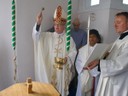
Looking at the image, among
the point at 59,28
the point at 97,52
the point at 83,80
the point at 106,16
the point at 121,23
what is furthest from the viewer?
the point at 106,16

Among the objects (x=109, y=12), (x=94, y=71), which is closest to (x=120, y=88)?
(x=94, y=71)

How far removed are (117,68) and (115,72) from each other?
0.04 metres

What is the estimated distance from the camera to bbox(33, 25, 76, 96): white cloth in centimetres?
218

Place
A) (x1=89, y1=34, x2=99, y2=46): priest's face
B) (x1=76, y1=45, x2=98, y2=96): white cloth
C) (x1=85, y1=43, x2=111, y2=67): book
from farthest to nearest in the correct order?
1. (x1=89, y1=34, x2=99, y2=46): priest's face
2. (x1=76, y1=45, x2=98, y2=96): white cloth
3. (x1=85, y1=43, x2=111, y2=67): book

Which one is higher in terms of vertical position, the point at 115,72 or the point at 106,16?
the point at 106,16

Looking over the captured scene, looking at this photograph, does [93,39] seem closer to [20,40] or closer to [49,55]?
[49,55]

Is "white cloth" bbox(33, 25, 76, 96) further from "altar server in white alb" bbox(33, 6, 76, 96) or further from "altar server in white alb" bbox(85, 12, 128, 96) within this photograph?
"altar server in white alb" bbox(85, 12, 128, 96)

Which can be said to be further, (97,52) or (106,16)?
(106,16)

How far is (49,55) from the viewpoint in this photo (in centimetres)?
227

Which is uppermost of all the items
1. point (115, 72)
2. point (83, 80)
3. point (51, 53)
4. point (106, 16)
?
point (106, 16)

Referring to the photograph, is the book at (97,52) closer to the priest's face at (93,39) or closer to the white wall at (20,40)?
the priest's face at (93,39)

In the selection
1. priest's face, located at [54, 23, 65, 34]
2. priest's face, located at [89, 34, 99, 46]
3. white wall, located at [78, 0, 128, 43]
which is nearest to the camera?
priest's face, located at [54, 23, 65, 34]

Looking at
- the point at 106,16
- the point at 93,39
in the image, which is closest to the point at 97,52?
the point at 93,39

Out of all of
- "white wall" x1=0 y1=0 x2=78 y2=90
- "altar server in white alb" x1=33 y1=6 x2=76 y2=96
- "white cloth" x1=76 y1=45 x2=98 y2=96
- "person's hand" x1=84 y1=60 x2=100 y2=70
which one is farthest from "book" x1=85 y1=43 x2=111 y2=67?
"white wall" x1=0 y1=0 x2=78 y2=90
